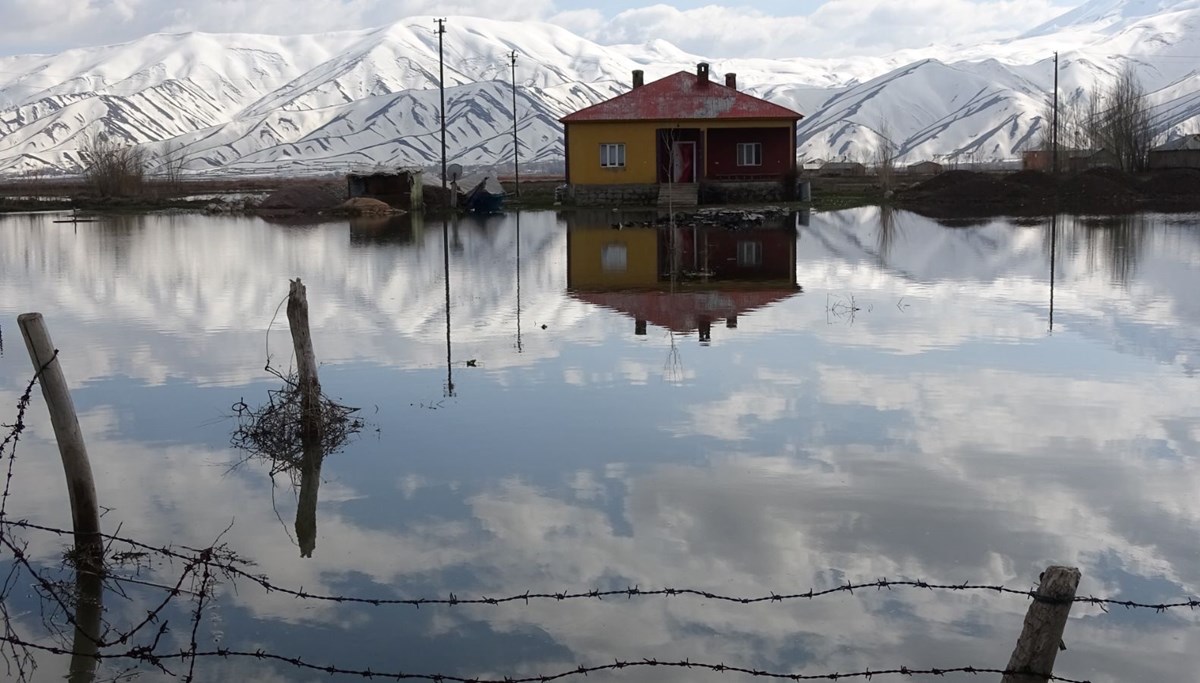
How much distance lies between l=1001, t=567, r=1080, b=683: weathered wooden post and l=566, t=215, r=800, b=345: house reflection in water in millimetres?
10541

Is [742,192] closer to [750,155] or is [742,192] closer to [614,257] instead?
[750,155]

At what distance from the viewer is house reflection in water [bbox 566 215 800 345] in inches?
703

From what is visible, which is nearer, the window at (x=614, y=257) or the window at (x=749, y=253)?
the window at (x=614, y=257)

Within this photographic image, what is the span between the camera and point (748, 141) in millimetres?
48688

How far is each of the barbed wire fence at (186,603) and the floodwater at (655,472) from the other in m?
0.06

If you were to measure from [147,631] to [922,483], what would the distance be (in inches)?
198

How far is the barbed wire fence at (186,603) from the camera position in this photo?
6070mm

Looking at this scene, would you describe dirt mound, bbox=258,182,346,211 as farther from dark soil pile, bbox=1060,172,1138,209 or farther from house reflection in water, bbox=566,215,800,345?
dark soil pile, bbox=1060,172,1138,209

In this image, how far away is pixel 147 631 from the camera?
6832mm

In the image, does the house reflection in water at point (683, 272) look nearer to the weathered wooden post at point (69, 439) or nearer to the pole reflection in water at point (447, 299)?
the pole reflection in water at point (447, 299)

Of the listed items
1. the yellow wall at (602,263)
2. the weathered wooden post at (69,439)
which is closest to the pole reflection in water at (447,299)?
the yellow wall at (602,263)

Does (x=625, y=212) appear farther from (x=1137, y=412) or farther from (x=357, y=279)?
(x=1137, y=412)

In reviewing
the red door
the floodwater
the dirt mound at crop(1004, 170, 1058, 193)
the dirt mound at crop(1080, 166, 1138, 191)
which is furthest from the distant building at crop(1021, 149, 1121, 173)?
the floodwater

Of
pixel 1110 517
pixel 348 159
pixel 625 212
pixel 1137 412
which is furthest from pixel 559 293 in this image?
pixel 348 159
